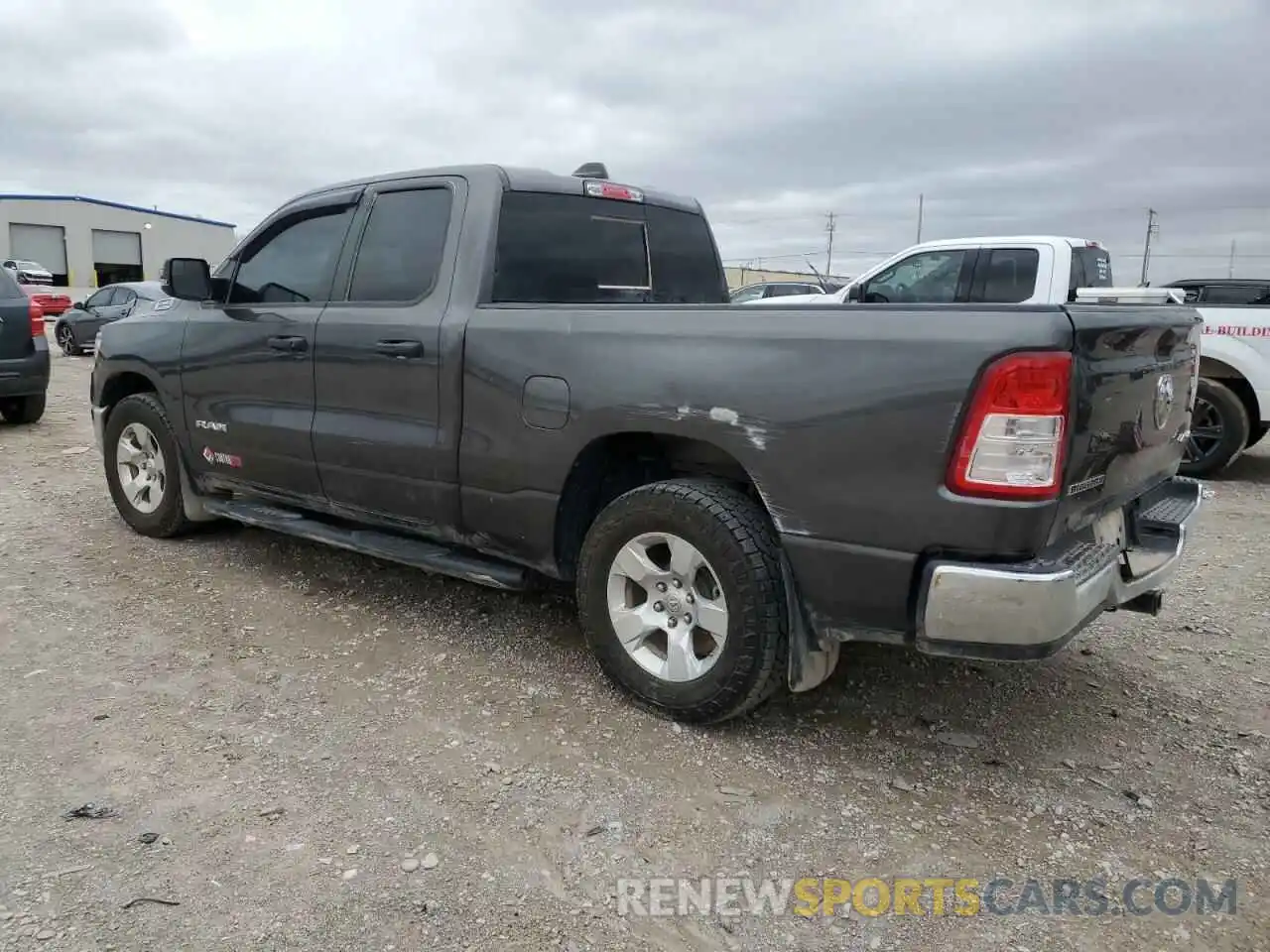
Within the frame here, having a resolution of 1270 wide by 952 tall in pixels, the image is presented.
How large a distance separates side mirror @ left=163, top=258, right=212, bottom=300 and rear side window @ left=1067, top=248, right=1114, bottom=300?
6.49 m

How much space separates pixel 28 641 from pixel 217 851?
1925mm

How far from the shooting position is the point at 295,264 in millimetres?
4332

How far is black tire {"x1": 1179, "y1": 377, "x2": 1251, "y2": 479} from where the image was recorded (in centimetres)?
736

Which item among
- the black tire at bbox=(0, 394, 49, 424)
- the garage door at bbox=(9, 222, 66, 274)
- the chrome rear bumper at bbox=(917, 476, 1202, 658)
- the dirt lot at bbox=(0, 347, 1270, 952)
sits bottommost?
the dirt lot at bbox=(0, 347, 1270, 952)

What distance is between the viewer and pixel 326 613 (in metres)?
4.22

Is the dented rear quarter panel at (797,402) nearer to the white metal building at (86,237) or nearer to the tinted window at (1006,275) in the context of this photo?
the tinted window at (1006,275)

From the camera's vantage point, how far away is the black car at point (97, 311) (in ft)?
55.5

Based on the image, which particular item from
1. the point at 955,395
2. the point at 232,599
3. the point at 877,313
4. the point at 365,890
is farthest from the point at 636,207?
the point at 365,890

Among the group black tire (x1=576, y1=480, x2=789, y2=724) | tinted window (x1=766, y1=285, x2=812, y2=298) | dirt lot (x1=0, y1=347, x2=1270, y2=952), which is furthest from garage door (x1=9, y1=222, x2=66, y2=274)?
black tire (x1=576, y1=480, x2=789, y2=724)

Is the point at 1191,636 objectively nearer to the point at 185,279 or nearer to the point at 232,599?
the point at 232,599

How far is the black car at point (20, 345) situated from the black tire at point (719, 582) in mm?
7831

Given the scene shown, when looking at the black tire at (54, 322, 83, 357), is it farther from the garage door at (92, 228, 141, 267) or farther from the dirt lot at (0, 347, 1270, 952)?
the garage door at (92, 228, 141, 267)

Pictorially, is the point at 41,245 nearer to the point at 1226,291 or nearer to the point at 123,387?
the point at 123,387

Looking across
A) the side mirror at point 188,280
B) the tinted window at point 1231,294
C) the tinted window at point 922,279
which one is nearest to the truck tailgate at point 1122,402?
the side mirror at point 188,280
